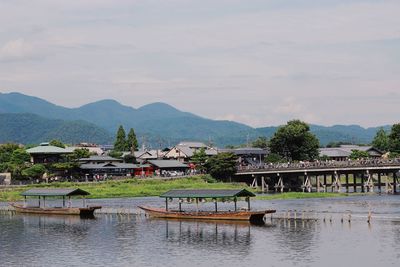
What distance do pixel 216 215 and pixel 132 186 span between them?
2040 inches

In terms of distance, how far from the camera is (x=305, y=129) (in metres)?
150

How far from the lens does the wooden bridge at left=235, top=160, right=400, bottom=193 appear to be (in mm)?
116688

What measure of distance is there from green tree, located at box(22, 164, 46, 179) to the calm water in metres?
47.6

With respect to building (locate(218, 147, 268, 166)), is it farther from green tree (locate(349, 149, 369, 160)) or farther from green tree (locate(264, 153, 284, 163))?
green tree (locate(349, 149, 369, 160))

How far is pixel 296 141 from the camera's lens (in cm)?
15075

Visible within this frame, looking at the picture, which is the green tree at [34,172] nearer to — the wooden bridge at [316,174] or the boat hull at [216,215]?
the wooden bridge at [316,174]

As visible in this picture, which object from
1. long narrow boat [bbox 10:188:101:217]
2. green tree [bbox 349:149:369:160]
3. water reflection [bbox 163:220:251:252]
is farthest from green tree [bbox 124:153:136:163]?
water reflection [bbox 163:220:251:252]

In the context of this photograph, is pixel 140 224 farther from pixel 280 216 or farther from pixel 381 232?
pixel 381 232

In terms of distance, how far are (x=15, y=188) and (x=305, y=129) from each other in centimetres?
6363

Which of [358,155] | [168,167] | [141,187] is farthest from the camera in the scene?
[358,155]

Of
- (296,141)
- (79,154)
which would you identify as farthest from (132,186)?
(296,141)

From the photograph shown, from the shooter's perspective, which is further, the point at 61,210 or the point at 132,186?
the point at 132,186

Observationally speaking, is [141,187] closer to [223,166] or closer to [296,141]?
[223,166]

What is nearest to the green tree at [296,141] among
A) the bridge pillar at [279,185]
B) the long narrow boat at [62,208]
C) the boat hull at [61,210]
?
the bridge pillar at [279,185]
